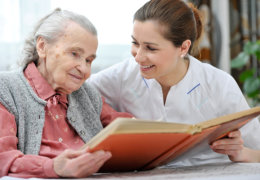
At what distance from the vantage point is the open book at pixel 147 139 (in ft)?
2.81

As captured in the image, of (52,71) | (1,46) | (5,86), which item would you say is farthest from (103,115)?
(1,46)

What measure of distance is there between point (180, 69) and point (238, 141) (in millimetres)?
478

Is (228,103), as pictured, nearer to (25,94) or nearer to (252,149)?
(252,149)

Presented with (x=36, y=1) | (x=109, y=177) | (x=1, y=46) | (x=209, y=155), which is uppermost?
(x=36, y=1)

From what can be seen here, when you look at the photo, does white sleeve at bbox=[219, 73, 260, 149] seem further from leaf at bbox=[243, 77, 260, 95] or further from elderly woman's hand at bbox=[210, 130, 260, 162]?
leaf at bbox=[243, 77, 260, 95]

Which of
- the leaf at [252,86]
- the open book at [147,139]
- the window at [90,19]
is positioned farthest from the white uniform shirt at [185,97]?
the leaf at [252,86]

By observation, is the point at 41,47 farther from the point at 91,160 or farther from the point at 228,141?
the point at 228,141

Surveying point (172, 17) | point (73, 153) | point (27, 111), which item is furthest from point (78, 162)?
point (172, 17)

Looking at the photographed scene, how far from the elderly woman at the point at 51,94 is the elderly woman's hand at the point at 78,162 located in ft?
0.38

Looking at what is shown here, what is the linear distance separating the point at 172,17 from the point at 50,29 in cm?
51

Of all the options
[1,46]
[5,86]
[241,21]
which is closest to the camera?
[5,86]

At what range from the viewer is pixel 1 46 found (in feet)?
7.57

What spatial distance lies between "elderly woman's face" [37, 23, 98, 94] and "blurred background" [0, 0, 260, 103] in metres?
0.28

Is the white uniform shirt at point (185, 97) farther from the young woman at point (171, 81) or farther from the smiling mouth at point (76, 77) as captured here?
the smiling mouth at point (76, 77)
